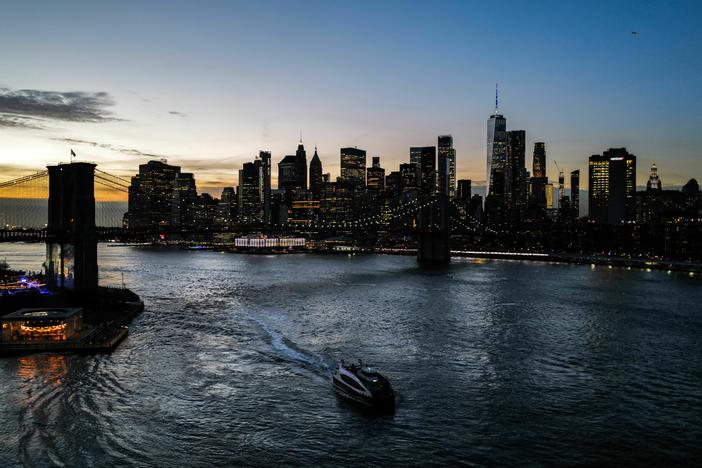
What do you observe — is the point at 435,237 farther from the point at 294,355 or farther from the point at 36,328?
the point at 36,328

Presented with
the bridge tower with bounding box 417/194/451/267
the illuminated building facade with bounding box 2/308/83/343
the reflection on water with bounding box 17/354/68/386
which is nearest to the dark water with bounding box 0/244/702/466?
the reflection on water with bounding box 17/354/68/386

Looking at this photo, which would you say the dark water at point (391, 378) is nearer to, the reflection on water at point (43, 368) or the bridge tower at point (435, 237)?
the reflection on water at point (43, 368)

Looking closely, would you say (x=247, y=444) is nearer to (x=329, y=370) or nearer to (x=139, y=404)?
(x=139, y=404)

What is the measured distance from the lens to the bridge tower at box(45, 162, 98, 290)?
4028cm

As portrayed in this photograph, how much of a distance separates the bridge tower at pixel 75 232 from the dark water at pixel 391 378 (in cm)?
573

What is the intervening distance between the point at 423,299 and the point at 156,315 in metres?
22.0

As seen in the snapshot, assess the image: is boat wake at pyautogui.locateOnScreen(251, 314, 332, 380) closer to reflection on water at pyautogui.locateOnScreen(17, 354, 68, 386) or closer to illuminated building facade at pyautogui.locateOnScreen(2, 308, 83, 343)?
reflection on water at pyautogui.locateOnScreen(17, 354, 68, 386)

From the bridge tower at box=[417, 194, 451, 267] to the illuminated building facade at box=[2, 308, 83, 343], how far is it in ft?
229

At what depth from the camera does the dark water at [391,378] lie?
16.2 meters

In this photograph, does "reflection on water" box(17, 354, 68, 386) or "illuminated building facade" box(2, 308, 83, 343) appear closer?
"reflection on water" box(17, 354, 68, 386)

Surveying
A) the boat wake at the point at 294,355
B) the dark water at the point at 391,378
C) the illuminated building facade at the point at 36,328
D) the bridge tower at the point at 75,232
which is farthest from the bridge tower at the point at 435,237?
the illuminated building facade at the point at 36,328

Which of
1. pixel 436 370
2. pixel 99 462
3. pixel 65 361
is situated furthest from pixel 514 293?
pixel 99 462

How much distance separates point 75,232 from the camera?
40.2 metres

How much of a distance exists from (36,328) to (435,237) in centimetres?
7586
